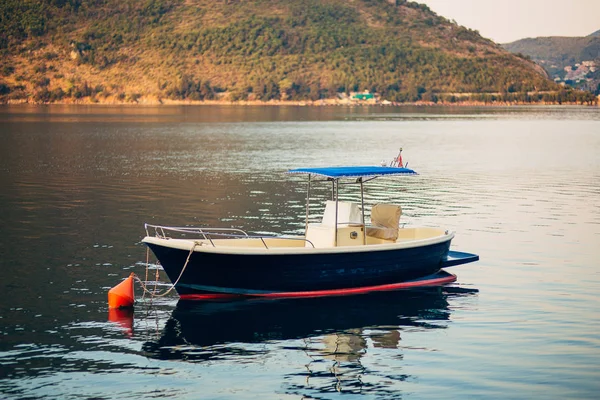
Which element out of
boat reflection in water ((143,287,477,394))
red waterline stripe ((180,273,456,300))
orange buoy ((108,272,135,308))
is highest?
orange buoy ((108,272,135,308))

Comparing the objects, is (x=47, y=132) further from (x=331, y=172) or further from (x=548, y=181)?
(x=331, y=172)

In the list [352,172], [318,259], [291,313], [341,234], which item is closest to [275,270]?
[318,259]

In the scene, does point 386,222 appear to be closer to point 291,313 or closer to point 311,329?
point 291,313

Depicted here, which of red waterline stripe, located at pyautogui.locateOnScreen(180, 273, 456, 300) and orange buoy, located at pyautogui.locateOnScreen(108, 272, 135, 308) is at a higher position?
orange buoy, located at pyautogui.locateOnScreen(108, 272, 135, 308)

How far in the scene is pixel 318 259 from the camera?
912 inches

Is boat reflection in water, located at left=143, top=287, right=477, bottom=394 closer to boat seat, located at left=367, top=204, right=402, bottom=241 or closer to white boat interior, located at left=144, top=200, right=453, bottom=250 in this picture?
white boat interior, located at left=144, top=200, right=453, bottom=250

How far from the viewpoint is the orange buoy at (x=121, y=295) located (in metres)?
22.4

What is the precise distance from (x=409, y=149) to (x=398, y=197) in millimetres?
42590

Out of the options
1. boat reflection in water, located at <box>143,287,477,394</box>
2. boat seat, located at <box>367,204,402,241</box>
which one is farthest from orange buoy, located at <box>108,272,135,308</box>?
boat seat, located at <box>367,204,402,241</box>

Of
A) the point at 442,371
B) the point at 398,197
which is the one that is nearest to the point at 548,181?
the point at 398,197

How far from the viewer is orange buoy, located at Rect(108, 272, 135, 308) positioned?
73.5 feet

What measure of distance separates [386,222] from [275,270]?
417cm

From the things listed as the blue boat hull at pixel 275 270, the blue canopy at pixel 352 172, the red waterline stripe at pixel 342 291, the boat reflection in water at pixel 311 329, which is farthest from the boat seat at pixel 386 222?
the boat reflection in water at pixel 311 329

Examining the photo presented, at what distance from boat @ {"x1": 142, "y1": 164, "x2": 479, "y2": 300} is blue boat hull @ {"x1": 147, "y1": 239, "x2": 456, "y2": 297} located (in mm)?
24
